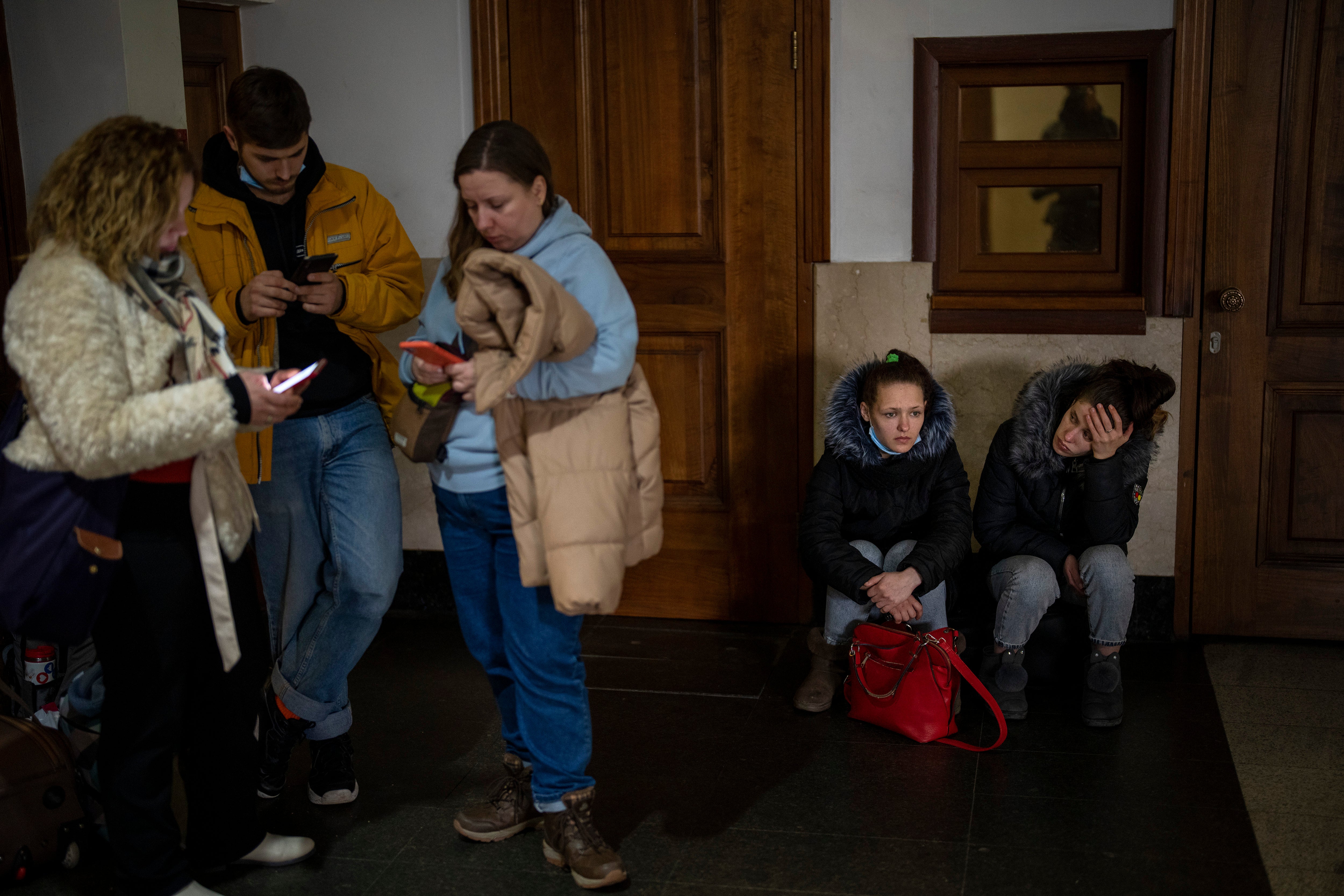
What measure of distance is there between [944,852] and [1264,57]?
246cm

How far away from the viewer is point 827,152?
3.74 metres

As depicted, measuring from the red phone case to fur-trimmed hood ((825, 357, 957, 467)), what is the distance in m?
1.36

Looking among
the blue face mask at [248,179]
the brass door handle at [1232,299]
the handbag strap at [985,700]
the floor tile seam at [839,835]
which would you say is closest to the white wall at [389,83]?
the blue face mask at [248,179]

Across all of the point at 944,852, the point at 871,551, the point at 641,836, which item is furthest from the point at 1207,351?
the point at 641,836

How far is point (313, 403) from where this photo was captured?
258cm

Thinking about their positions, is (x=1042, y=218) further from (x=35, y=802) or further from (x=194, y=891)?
(x=35, y=802)

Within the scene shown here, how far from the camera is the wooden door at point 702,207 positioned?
3.78 m

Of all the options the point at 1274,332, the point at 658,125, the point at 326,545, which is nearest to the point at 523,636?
the point at 326,545

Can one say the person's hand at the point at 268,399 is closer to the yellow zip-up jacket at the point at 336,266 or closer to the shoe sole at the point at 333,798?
the yellow zip-up jacket at the point at 336,266

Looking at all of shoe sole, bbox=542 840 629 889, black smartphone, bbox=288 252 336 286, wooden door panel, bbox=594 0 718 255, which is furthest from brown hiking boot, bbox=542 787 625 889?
wooden door panel, bbox=594 0 718 255

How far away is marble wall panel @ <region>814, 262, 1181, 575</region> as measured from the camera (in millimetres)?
3693

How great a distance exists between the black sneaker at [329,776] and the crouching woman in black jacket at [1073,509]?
1.67 metres

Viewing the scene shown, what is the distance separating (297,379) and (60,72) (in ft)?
6.19

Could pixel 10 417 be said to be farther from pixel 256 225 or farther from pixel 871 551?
pixel 871 551
